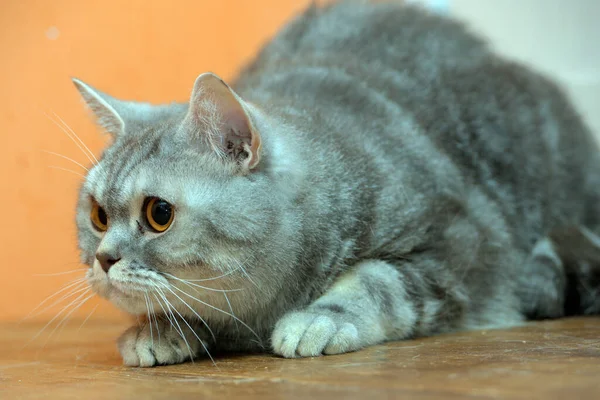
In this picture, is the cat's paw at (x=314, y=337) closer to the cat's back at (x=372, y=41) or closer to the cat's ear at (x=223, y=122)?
the cat's ear at (x=223, y=122)

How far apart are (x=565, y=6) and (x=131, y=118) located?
2236 mm

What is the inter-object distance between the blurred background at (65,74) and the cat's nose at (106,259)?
89 centimetres

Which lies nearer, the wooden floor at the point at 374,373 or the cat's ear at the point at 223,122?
the wooden floor at the point at 374,373

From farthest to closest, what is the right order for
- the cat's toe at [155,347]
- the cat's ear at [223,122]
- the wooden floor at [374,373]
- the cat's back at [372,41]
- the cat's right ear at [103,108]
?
the cat's back at [372,41] < the cat's right ear at [103,108] < the cat's toe at [155,347] < the cat's ear at [223,122] < the wooden floor at [374,373]

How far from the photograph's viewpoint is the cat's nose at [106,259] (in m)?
1.36

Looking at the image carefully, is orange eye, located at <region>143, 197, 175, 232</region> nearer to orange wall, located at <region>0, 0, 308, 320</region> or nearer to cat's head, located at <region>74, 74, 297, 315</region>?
cat's head, located at <region>74, 74, 297, 315</region>

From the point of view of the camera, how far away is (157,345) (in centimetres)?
145

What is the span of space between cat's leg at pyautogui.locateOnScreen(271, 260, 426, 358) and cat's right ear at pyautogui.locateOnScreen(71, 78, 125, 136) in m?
0.61

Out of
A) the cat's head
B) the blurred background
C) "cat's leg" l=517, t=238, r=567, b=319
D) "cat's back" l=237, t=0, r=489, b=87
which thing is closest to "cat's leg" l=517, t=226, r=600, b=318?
"cat's leg" l=517, t=238, r=567, b=319

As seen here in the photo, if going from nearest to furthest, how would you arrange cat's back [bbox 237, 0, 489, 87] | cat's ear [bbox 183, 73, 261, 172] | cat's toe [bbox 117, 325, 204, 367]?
1. cat's ear [bbox 183, 73, 261, 172]
2. cat's toe [bbox 117, 325, 204, 367]
3. cat's back [bbox 237, 0, 489, 87]

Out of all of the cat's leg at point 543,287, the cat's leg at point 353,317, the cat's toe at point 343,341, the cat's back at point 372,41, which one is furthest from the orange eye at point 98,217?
the cat's leg at point 543,287

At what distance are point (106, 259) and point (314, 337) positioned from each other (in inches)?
17.0

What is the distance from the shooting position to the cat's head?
4.41 ft

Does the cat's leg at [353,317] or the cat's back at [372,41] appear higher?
the cat's back at [372,41]
